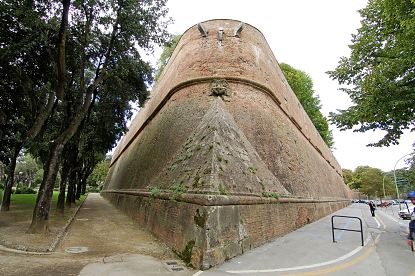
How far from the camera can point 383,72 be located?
1041 cm

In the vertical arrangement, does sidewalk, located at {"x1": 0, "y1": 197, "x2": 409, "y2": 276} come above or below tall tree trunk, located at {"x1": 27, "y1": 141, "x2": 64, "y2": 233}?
below

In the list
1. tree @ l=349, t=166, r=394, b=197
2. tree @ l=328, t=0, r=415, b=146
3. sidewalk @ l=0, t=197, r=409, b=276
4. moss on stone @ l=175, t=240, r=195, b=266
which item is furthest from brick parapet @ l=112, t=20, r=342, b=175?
tree @ l=349, t=166, r=394, b=197

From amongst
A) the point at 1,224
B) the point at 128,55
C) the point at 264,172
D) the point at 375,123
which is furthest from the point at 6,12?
the point at 375,123

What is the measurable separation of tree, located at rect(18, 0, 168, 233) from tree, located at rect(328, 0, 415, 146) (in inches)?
343

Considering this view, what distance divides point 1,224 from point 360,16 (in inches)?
710

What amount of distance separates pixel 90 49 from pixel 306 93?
35.0 m

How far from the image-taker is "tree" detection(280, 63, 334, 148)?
129 feet

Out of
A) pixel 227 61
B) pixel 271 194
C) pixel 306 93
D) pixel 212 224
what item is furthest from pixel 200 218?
pixel 306 93

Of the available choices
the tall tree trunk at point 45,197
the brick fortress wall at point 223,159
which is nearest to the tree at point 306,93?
the brick fortress wall at point 223,159

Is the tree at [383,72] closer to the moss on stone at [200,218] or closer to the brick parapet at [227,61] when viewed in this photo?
the brick parapet at [227,61]

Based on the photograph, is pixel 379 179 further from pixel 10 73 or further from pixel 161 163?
pixel 10 73

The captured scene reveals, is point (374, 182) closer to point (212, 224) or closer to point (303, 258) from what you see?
point (303, 258)

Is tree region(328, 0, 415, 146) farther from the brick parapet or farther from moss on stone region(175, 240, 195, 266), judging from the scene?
moss on stone region(175, 240, 195, 266)

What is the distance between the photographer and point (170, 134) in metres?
14.0
